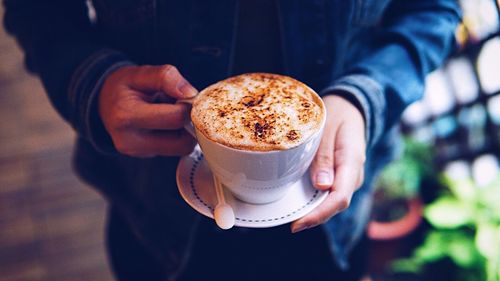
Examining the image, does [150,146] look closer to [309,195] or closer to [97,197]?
[309,195]

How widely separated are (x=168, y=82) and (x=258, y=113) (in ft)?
0.42

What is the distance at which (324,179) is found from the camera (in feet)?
2.20

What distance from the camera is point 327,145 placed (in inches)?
28.0

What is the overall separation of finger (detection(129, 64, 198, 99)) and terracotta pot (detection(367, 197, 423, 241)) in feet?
4.15

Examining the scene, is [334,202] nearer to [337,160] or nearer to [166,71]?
[337,160]

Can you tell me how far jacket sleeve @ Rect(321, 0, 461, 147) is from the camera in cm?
79

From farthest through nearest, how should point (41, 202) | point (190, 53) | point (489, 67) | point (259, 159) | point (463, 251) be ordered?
point (41, 202)
point (489, 67)
point (463, 251)
point (190, 53)
point (259, 159)

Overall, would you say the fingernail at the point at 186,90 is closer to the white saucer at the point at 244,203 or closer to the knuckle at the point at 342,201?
the white saucer at the point at 244,203

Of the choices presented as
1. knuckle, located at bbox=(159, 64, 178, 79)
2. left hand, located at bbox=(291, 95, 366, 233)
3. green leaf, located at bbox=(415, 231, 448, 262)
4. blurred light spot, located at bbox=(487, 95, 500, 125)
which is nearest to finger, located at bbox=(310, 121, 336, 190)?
left hand, located at bbox=(291, 95, 366, 233)

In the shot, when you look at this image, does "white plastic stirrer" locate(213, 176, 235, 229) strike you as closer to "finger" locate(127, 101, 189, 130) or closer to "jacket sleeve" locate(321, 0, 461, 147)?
"finger" locate(127, 101, 189, 130)

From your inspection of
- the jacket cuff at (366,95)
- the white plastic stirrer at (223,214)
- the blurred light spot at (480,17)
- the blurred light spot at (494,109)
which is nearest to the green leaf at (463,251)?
the blurred light spot at (494,109)

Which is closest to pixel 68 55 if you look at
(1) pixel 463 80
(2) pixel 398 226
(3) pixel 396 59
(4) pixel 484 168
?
(3) pixel 396 59

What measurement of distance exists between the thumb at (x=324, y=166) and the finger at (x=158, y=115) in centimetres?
20

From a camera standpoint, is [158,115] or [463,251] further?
[463,251]
